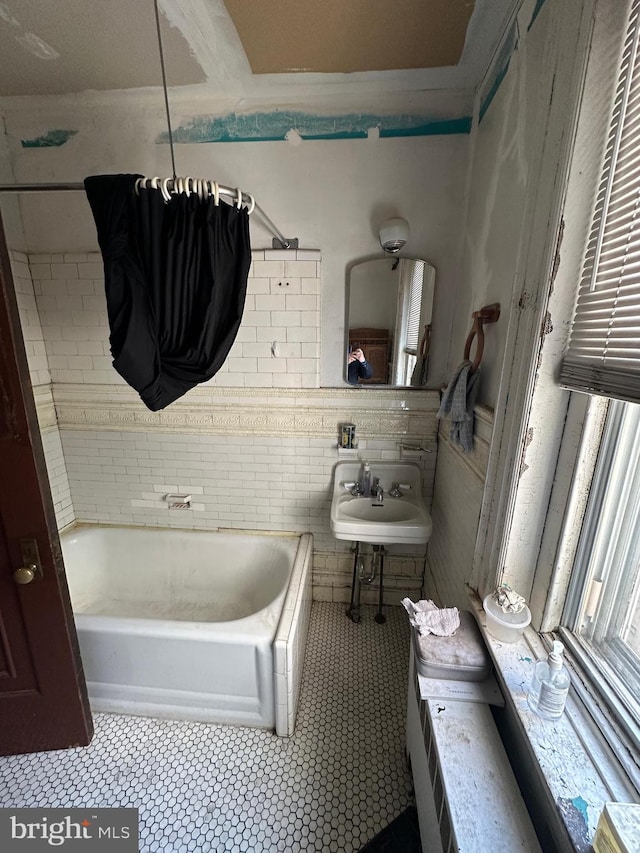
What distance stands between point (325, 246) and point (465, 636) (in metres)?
1.76

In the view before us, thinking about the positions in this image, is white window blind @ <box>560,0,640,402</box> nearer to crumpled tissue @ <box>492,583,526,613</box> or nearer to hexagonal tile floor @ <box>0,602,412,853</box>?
crumpled tissue @ <box>492,583,526,613</box>

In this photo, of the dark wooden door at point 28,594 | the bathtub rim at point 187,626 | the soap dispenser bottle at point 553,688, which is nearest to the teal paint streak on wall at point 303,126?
the dark wooden door at point 28,594

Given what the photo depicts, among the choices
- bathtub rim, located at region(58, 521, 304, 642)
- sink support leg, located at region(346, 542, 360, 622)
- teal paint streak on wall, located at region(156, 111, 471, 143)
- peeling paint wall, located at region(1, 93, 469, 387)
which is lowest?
sink support leg, located at region(346, 542, 360, 622)

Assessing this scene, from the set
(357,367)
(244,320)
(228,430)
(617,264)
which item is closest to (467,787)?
(617,264)

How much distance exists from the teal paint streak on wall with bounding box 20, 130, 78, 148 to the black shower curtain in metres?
1.01

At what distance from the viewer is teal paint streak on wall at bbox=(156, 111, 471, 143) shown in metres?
1.54

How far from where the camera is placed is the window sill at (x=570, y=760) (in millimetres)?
610

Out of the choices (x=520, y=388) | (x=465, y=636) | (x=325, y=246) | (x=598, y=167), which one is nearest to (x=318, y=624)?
(x=465, y=636)

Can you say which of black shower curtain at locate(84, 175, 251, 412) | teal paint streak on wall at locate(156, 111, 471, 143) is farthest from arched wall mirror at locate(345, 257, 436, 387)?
black shower curtain at locate(84, 175, 251, 412)

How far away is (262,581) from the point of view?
1990mm

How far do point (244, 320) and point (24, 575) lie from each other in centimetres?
140

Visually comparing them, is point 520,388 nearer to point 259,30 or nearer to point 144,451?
point 259,30

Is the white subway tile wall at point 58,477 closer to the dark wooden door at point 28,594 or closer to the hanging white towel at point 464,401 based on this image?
the dark wooden door at point 28,594

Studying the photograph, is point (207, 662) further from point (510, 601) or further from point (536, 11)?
point (536, 11)
